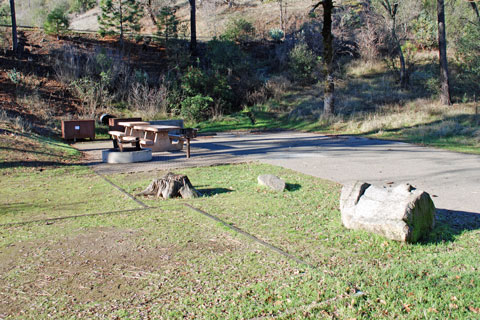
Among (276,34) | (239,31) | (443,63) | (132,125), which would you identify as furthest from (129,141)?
(276,34)

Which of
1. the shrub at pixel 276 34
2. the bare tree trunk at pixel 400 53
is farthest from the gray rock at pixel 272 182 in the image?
the shrub at pixel 276 34

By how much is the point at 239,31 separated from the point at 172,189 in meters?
26.4

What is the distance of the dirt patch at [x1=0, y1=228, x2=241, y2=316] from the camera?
3736mm

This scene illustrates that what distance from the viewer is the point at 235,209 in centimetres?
645

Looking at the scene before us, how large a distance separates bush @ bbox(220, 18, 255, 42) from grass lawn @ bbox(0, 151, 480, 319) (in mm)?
26086

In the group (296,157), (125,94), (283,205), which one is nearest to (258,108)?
(125,94)

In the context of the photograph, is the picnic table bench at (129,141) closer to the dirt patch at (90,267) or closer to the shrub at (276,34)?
the dirt patch at (90,267)

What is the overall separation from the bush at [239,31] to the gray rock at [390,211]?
26848 mm

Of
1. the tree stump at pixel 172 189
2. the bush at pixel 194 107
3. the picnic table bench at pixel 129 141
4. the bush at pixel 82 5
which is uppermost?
the bush at pixel 82 5

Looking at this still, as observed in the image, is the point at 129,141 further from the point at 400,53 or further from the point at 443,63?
the point at 400,53

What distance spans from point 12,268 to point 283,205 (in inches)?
146

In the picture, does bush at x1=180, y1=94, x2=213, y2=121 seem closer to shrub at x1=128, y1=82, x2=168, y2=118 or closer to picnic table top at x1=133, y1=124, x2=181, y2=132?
shrub at x1=128, y1=82, x2=168, y2=118

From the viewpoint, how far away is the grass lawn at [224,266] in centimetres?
348

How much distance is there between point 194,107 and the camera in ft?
70.5
